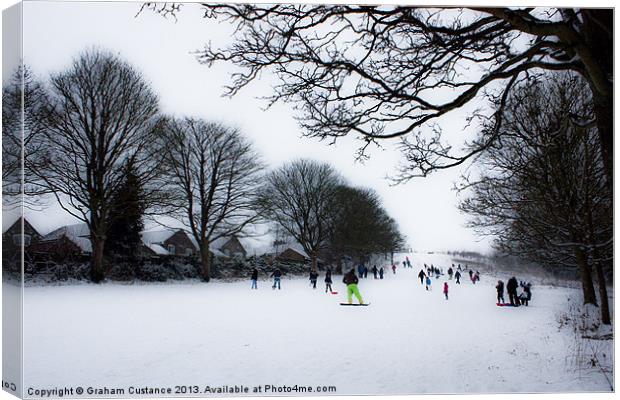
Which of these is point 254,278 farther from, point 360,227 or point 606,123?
point 606,123

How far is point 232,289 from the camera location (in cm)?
756

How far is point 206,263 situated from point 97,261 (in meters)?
1.75

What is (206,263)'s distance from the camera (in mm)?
7770

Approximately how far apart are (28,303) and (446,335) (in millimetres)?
5786

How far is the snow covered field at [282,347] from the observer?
5746mm

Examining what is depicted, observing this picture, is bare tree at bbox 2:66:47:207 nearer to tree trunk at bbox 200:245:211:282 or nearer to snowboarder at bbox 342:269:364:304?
tree trunk at bbox 200:245:211:282

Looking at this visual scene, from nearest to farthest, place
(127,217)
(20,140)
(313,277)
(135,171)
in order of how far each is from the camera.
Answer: (20,140) < (127,217) < (135,171) < (313,277)

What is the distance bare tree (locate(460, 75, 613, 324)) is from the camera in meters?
6.87

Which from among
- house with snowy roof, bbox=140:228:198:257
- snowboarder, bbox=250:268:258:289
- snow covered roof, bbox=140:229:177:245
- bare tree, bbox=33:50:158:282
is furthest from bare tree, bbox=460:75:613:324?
bare tree, bbox=33:50:158:282

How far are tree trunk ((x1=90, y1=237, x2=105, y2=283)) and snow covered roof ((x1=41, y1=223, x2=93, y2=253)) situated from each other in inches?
3.1

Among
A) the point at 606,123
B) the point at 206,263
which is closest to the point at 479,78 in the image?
the point at 606,123

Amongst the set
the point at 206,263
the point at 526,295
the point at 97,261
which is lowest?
the point at 526,295

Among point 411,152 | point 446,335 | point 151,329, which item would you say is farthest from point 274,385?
point 411,152

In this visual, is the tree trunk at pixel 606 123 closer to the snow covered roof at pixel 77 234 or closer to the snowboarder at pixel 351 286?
the snowboarder at pixel 351 286
